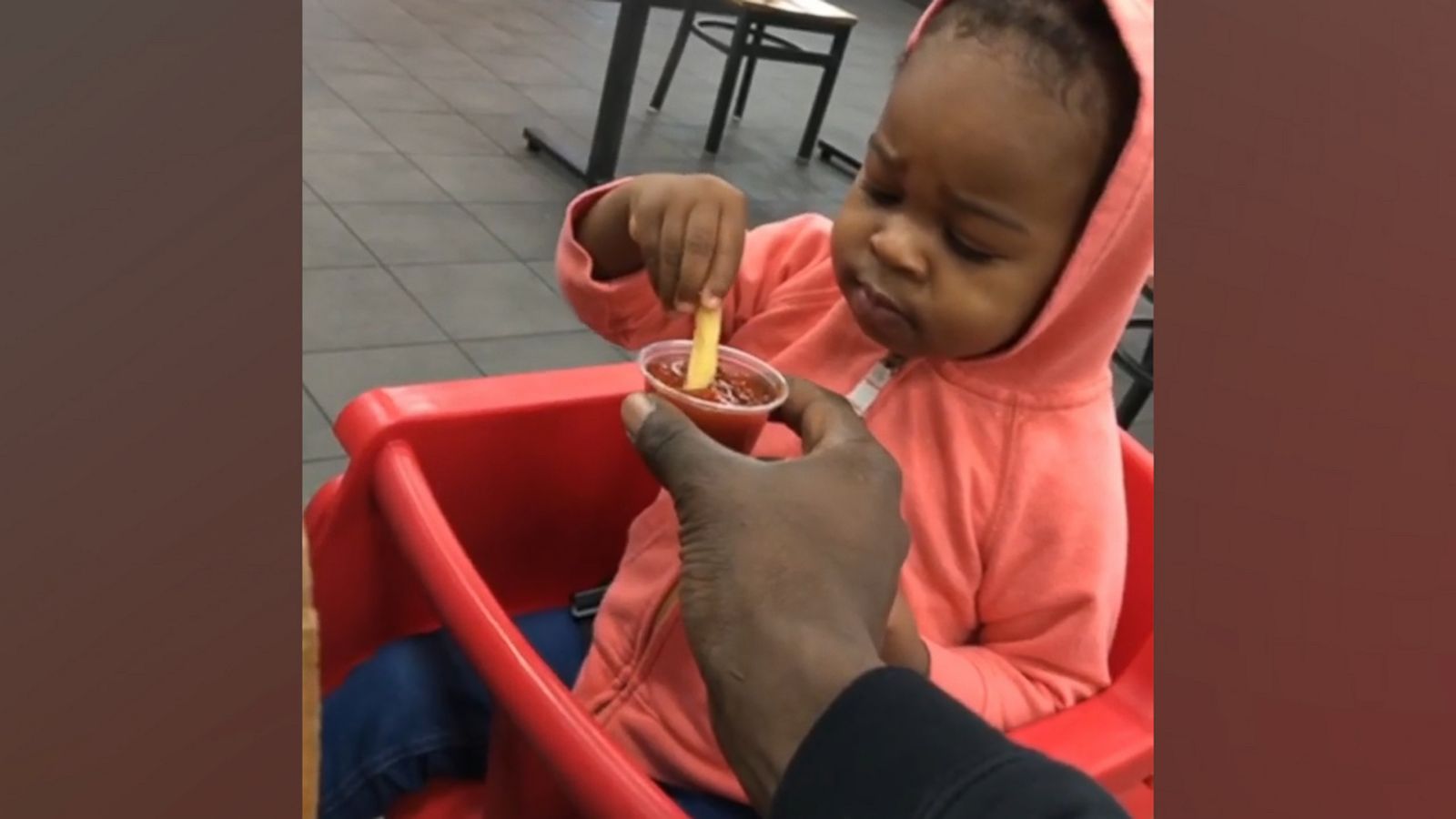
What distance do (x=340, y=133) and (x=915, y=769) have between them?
3.20 m

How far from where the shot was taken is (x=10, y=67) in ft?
0.54

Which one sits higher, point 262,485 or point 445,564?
point 262,485

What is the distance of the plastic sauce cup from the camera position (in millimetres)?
796

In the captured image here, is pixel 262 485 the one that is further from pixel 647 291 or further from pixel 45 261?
pixel 647 291

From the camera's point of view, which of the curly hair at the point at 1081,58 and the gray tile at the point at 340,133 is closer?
the curly hair at the point at 1081,58

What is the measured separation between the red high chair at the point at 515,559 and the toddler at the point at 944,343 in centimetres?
5

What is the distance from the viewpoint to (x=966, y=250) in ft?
2.76

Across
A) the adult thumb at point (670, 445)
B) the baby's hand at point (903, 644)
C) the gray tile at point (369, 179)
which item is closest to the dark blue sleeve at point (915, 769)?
the adult thumb at point (670, 445)

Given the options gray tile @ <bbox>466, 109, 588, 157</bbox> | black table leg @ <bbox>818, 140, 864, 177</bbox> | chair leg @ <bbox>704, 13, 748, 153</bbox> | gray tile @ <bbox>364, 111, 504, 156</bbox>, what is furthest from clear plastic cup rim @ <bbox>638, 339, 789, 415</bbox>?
black table leg @ <bbox>818, 140, 864, 177</bbox>

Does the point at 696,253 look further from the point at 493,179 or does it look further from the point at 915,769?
the point at 493,179

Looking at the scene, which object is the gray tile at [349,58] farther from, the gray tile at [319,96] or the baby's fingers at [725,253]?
the baby's fingers at [725,253]

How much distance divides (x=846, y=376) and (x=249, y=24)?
89cm

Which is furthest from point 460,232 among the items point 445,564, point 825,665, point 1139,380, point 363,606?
point 825,665

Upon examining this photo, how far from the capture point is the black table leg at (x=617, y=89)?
3.28m
